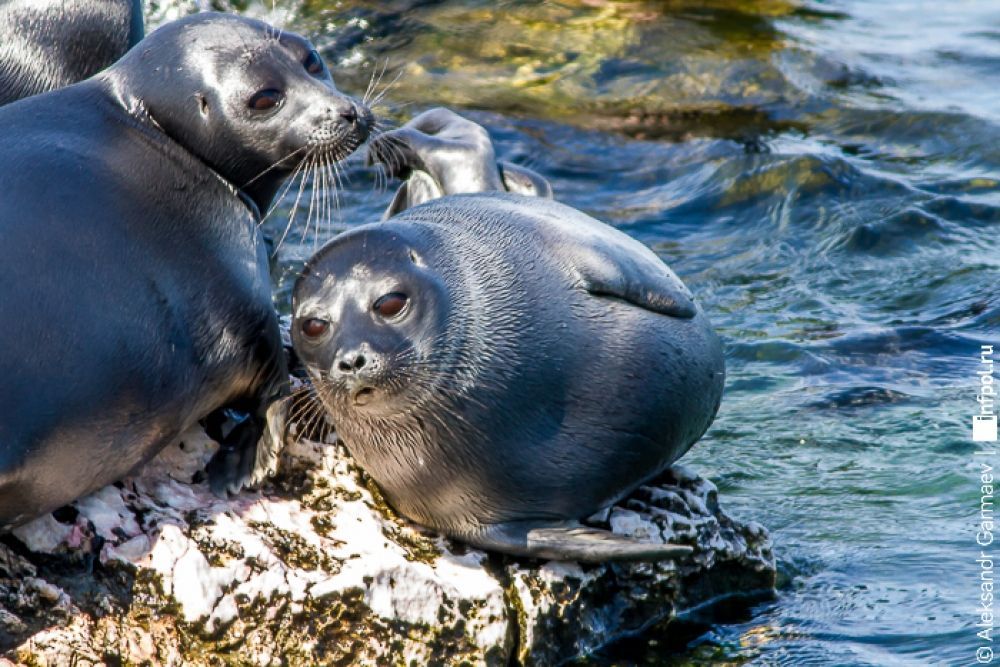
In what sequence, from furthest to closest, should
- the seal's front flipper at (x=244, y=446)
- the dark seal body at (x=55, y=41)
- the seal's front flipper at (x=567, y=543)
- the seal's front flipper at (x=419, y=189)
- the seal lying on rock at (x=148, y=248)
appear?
the seal's front flipper at (x=419, y=189), the dark seal body at (x=55, y=41), the seal's front flipper at (x=244, y=446), the seal's front flipper at (x=567, y=543), the seal lying on rock at (x=148, y=248)

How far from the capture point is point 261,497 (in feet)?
17.2

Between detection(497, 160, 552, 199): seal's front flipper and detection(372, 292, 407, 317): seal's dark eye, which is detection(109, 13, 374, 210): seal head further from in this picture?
detection(497, 160, 552, 199): seal's front flipper

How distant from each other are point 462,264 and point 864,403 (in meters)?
3.02

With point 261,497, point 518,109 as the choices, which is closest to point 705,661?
point 261,497

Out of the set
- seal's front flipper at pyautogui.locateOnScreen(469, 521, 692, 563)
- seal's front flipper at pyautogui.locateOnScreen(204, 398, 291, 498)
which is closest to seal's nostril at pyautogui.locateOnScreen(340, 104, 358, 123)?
seal's front flipper at pyautogui.locateOnScreen(204, 398, 291, 498)

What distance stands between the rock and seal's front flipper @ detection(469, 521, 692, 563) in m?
0.11

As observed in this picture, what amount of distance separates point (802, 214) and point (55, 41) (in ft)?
17.6

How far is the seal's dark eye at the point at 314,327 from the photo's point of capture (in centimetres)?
511

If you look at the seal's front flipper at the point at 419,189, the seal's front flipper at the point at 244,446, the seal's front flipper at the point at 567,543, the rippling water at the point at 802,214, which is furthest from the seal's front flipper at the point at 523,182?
the seal's front flipper at the point at 567,543

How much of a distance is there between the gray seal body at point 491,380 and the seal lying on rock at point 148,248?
35cm

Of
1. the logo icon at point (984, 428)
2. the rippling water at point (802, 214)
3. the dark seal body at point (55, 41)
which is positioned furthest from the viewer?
the logo icon at point (984, 428)

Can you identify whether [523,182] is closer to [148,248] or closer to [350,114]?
[350,114]

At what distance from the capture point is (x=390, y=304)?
5078 mm

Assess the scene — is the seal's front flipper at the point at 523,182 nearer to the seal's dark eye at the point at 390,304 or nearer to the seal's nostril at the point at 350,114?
the seal's nostril at the point at 350,114
